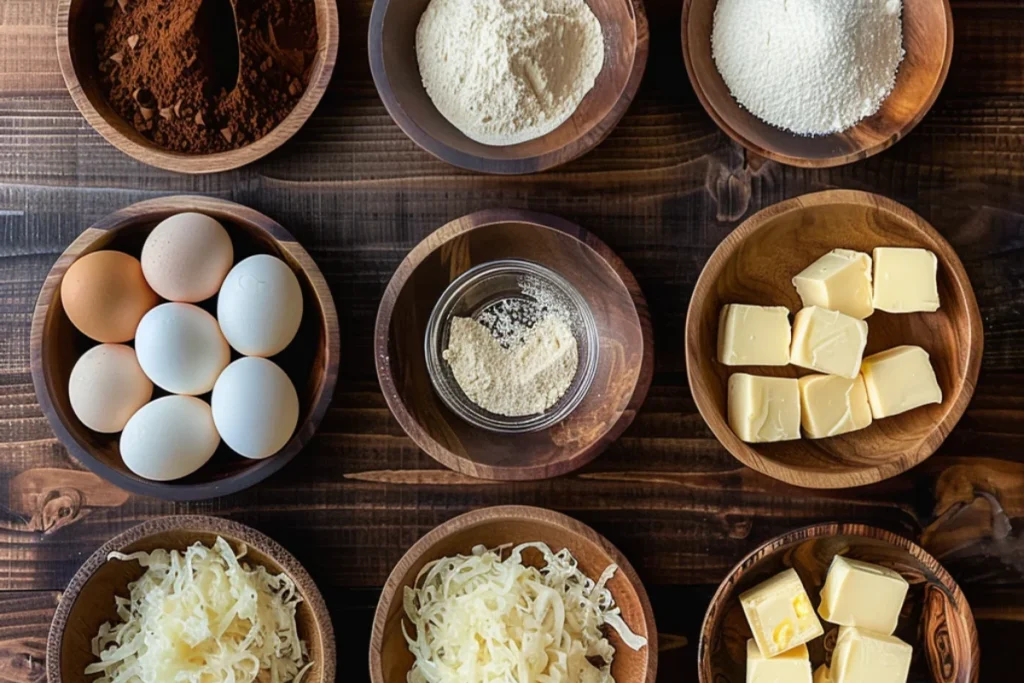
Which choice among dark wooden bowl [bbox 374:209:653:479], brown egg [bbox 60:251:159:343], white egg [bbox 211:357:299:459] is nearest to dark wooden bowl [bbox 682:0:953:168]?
dark wooden bowl [bbox 374:209:653:479]

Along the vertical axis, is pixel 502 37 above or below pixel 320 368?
above

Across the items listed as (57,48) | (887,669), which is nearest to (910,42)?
(887,669)

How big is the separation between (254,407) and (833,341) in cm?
83

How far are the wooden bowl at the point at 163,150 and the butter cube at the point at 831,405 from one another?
845mm

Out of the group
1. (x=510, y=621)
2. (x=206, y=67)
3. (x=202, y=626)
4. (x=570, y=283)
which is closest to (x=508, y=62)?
(x=570, y=283)

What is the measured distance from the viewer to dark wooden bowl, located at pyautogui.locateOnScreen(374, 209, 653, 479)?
A: 1.14 m

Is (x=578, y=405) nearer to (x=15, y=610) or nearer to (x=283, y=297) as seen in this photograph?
(x=283, y=297)

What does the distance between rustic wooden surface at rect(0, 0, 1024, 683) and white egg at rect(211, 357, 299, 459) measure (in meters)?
0.12

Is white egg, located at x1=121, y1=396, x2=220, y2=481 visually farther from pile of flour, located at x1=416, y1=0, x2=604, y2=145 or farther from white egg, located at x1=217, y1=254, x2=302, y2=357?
pile of flour, located at x1=416, y1=0, x2=604, y2=145

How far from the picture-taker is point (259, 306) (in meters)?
1.11

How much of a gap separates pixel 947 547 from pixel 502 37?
1024 mm

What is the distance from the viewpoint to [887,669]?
→ 1.14 m

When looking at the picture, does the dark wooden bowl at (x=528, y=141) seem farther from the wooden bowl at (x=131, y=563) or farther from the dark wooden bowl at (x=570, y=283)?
the wooden bowl at (x=131, y=563)

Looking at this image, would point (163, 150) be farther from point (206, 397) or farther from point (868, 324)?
point (868, 324)
